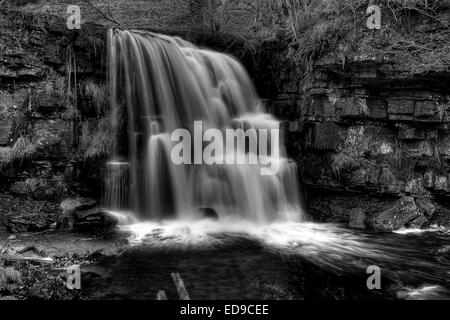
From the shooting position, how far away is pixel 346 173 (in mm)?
8461

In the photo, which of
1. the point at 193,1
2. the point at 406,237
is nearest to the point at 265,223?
the point at 406,237

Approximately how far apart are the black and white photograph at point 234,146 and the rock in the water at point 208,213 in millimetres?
26

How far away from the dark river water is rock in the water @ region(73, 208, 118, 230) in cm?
47

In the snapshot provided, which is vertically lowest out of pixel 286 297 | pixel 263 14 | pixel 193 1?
pixel 286 297

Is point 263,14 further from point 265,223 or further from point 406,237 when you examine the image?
point 406,237

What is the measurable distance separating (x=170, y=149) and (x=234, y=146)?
159 cm

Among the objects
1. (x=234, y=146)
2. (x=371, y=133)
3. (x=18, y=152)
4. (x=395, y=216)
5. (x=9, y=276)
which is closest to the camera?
(x=9, y=276)

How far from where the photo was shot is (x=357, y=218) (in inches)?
318

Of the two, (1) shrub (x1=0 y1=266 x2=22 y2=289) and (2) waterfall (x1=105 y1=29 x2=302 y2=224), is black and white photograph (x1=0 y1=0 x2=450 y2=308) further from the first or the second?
(1) shrub (x1=0 y1=266 x2=22 y2=289)

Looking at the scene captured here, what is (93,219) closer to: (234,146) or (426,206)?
(234,146)

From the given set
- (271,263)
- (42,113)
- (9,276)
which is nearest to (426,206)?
(271,263)

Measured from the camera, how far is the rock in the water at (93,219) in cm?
695

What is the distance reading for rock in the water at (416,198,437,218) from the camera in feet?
25.8

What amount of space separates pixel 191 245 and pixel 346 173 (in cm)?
392
